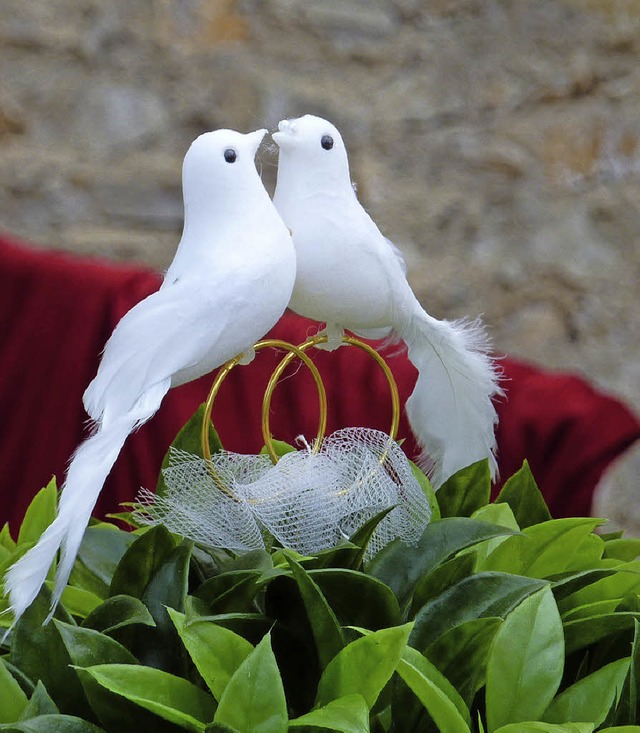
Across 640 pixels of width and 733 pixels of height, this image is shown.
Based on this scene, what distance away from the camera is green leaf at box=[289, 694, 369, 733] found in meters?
0.39

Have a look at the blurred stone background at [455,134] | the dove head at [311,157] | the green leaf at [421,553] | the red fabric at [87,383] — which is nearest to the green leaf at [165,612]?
the green leaf at [421,553]

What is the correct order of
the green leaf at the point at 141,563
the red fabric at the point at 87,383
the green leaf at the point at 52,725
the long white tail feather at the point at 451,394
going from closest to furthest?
the green leaf at the point at 52,725 → the green leaf at the point at 141,563 → the long white tail feather at the point at 451,394 → the red fabric at the point at 87,383

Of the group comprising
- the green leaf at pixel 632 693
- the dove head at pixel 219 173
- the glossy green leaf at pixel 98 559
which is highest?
the dove head at pixel 219 173

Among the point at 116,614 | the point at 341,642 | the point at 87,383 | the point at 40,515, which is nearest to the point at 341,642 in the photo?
the point at 341,642

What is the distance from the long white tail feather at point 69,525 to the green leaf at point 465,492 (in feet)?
0.72

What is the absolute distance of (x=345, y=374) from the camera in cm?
100

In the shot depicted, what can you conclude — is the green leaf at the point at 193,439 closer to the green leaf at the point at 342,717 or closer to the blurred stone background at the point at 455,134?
the green leaf at the point at 342,717

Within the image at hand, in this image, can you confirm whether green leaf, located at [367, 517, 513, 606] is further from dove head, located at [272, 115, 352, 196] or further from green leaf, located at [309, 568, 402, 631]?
dove head, located at [272, 115, 352, 196]

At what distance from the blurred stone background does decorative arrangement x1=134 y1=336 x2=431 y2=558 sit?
2.79ft

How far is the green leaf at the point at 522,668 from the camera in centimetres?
44

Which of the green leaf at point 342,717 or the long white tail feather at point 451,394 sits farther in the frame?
the long white tail feather at point 451,394

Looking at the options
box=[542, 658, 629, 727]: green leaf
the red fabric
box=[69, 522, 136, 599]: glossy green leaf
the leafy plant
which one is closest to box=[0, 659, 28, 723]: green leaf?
the leafy plant

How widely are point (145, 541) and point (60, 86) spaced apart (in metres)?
1.00

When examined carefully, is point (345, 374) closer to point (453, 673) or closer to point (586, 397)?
point (586, 397)
